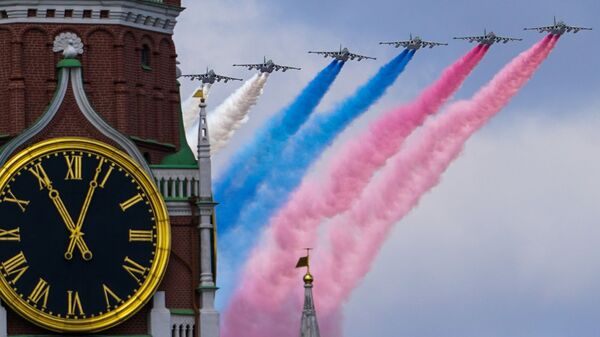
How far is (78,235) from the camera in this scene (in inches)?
5079

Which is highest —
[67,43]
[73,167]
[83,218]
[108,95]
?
[67,43]

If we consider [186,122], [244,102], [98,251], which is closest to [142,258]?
[98,251]

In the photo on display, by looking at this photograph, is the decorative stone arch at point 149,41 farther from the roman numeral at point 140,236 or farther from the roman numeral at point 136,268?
the roman numeral at point 136,268

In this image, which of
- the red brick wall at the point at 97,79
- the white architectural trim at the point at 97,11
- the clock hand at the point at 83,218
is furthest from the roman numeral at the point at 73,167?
the white architectural trim at the point at 97,11

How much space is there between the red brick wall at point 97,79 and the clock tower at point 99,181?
36 millimetres

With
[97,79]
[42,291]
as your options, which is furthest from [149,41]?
[42,291]

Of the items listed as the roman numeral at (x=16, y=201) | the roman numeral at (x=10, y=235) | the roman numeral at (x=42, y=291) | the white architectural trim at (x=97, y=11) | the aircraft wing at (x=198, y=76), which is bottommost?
the roman numeral at (x=42, y=291)

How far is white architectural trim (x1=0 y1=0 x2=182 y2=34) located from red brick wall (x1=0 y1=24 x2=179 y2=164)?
23 centimetres

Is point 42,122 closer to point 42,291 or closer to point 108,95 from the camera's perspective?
point 108,95

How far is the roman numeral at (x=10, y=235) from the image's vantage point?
5037 inches

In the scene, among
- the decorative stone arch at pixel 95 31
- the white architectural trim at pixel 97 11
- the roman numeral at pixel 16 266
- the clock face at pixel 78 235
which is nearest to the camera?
the roman numeral at pixel 16 266

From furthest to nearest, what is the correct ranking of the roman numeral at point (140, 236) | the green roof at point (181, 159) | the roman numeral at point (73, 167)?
the green roof at point (181, 159) < the roman numeral at point (140, 236) < the roman numeral at point (73, 167)

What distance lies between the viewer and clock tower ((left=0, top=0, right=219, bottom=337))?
12850cm

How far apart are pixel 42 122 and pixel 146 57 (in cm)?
560
